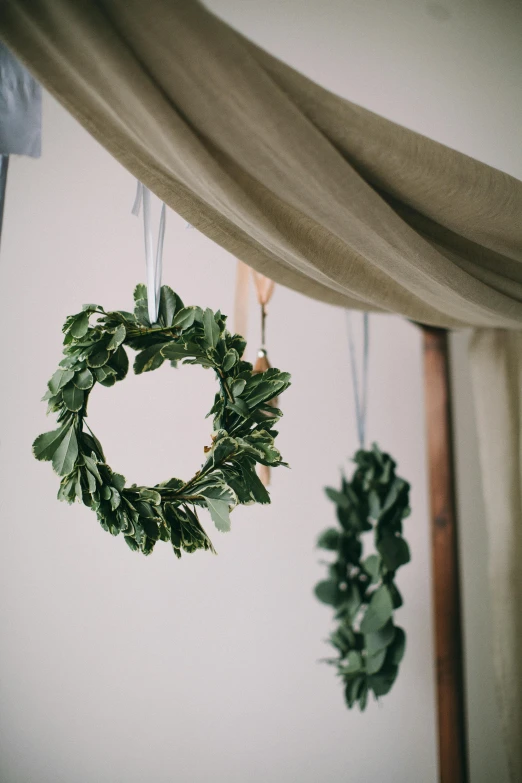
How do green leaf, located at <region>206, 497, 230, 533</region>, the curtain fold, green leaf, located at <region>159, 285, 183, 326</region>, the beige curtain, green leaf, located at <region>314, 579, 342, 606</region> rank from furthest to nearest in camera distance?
green leaf, located at <region>314, 579, 342, 606</region> < the curtain fold < green leaf, located at <region>159, 285, 183, 326</region> < green leaf, located at <region>206, 497, 230, 533</region> < the beige curtain

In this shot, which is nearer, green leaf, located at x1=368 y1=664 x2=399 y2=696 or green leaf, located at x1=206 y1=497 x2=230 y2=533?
green leaf, located at x1=206 y1=497 x2=230 y2=533

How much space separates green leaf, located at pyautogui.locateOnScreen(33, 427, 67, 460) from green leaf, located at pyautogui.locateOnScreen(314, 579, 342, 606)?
94cm

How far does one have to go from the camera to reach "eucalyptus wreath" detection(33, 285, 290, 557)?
0.69 metres

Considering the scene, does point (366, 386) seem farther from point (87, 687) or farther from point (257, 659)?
point (87, 687)

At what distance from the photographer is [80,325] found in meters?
0.72

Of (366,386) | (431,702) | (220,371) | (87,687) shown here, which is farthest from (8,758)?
(366,386)

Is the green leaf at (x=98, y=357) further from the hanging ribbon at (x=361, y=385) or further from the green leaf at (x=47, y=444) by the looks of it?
the hanging ribbon at (x=361, y=385)

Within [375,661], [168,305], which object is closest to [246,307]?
[168,305]

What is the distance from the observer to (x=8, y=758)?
Result: 4.39ft

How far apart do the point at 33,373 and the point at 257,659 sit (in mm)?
1035

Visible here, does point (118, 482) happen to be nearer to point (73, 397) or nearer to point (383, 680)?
point (73, 397)

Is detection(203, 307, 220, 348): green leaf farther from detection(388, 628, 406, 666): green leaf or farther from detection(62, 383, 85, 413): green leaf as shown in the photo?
detection(388, 628, 406, 666): green leaf

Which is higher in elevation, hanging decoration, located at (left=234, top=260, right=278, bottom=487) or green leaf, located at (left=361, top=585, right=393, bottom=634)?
hanging decoration, located at (left=234, top=260, right=278, bottom=487)

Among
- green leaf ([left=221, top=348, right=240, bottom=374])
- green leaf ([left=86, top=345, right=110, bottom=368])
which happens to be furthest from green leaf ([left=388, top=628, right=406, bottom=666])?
green leaf ([left=86, top=345, right=110, bottom=368])
